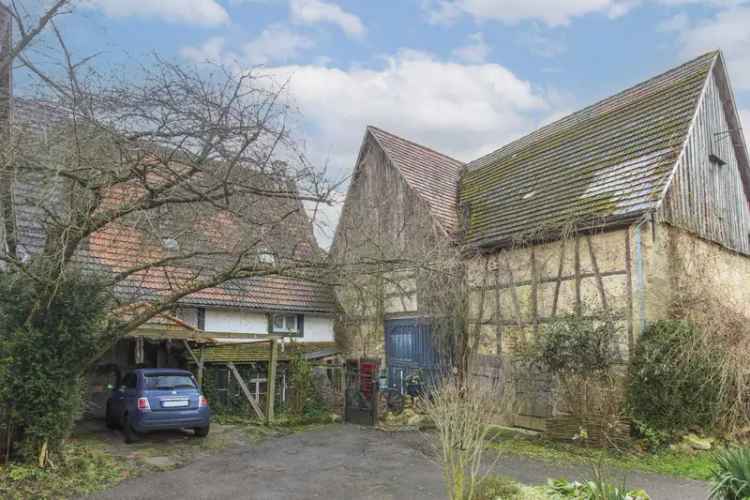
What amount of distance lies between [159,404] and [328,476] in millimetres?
4175

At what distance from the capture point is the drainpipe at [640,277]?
11.4 metres

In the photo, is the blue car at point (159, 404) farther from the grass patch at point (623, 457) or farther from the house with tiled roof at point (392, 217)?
the grass patch at point (623, 457)

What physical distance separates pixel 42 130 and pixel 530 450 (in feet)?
30.9

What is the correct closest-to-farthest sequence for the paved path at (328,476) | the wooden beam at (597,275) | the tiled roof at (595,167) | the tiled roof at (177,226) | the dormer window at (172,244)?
the tiled roof at (177,226), the paved path at (328,476), the dormer window at (172,244), the wooden beam at (597,275), the tiled roof at (595,167)

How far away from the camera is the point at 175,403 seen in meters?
11.2

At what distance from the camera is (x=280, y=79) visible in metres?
7.35

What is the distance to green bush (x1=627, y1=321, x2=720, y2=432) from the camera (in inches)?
402

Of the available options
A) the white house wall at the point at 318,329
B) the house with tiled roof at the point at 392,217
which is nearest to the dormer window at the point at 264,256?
the house with tiled roof at the point at 392,217

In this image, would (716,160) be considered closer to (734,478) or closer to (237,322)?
(734,478)

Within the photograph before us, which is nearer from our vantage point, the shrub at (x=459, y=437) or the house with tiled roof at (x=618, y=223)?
the shrub at (x=459, y=437)

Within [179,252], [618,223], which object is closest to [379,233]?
[618,223]

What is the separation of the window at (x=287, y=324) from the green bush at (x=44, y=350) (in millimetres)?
8881

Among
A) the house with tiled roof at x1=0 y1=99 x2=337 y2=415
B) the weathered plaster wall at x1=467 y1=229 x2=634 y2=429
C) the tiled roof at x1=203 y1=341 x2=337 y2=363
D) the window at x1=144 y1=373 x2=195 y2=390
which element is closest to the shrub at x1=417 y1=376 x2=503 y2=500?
the house with tiled roof at x1=0 y1=99 x2=337 y2=415

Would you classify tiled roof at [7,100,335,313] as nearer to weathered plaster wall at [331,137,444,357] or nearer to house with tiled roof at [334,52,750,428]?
house with tiled roof at [334,52,750,428]
